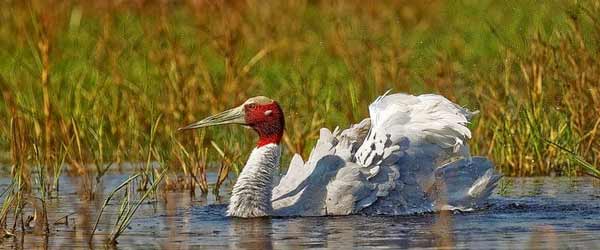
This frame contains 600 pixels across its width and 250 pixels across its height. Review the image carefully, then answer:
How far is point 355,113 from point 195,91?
1337 millimetres

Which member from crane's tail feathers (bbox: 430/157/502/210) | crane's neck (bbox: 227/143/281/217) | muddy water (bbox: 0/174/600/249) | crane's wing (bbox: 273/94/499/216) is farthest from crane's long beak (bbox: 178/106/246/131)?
crane's tail feathers (bbox: 430/157/502/210)

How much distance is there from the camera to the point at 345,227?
9648 mm

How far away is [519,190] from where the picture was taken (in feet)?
37.9

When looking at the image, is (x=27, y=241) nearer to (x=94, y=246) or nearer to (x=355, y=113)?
(x=94, y=246)

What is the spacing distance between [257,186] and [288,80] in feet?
17.1

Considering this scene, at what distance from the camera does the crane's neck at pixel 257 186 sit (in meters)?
10.4

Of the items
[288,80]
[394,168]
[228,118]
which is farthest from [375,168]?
[288,80]

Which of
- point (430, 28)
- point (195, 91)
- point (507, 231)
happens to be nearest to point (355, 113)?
point (195, 91)

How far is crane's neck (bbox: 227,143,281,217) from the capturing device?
10375mm

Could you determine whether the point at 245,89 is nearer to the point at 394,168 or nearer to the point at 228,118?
the point at 228,118

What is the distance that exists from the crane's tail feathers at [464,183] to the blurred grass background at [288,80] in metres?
0.63

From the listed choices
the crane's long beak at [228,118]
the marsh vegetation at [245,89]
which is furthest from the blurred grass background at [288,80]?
the crane's long beak at [228,118]

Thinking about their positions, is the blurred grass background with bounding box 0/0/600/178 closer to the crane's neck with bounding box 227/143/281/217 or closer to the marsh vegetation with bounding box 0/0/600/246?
the marsh vegetation with bounding box 0/0/600/246

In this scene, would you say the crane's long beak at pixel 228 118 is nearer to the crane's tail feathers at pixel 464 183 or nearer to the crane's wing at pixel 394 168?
the crane's wing at pixel 394 168
